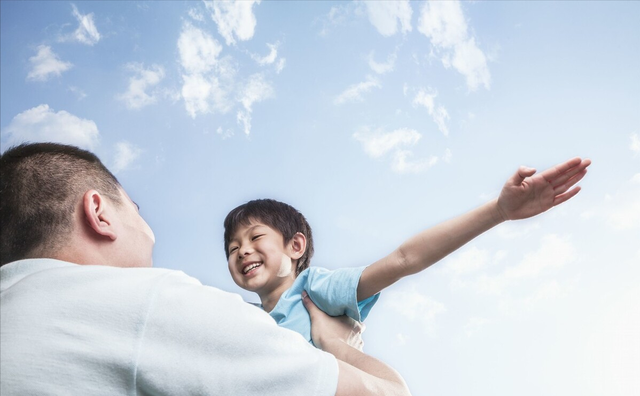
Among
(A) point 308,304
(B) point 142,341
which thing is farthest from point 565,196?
(B) point 142,341

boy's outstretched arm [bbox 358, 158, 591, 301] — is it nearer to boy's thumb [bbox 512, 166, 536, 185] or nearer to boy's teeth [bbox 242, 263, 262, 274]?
boy's thumb [bbox 512, 166, 536, 185]

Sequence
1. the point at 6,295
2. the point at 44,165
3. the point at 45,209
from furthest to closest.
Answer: the point at 44,165 → the point at 45,209 → the point at 6,295

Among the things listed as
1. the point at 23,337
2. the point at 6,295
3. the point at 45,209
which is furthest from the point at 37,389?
the point at 45,209

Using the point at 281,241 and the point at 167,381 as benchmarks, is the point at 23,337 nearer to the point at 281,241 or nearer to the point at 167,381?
the point at 167,381

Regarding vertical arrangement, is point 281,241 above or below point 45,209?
above

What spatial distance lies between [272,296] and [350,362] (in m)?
1.47

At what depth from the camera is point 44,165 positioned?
6.04 ft

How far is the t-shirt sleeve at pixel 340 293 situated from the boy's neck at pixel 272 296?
42cm

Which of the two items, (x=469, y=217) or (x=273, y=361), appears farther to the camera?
(x=469, y=217)

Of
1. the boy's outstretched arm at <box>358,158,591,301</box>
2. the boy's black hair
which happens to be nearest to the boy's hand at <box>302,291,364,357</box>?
the boy's outstretched arm at <box>358,158,591,301</box>

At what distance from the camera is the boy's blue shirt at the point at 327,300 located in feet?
9.64

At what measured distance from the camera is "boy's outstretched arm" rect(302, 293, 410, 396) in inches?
57.2

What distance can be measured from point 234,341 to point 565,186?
2025 mm

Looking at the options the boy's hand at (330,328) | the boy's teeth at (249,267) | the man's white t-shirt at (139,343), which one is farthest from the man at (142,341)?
the boy's teeth at (249,267)
